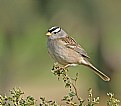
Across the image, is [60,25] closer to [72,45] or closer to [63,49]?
[72,45]

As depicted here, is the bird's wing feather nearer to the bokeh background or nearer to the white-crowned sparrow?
the white-crowned sparrow

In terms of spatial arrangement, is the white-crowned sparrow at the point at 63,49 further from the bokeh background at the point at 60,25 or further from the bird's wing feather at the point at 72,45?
the bokeh background at the point at 60,25

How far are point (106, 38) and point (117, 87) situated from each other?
5.77ft

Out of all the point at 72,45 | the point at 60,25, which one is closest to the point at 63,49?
the point at 72,45

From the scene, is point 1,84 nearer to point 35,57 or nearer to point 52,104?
point 35,57

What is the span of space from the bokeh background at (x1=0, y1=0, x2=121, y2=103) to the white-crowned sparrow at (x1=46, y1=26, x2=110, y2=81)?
1085 centimetres

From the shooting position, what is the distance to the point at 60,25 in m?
18.1

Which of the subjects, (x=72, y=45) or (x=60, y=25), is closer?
(x=72, y=45)

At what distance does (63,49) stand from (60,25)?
38.5 feet

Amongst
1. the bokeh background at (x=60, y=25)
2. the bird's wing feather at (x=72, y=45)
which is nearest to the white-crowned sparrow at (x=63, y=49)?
the bird's wing feather at (x=72, y=45)

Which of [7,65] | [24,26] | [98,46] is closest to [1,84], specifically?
[7,65]

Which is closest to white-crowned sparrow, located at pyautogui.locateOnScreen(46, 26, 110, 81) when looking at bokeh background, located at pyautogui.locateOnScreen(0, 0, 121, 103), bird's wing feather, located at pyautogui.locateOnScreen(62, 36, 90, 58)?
bird's wing feather, located at pyautogui.locateOnScreen(62, 36, 90, 58)

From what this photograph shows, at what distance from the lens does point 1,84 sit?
18.1 meters

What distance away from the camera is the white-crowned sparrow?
20.2 feet
